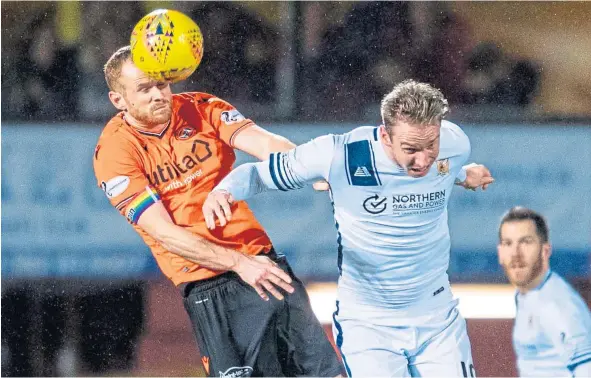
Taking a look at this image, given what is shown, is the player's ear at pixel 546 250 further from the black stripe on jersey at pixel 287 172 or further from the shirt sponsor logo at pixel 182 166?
the shirt sponsor logo at pixel 182 166

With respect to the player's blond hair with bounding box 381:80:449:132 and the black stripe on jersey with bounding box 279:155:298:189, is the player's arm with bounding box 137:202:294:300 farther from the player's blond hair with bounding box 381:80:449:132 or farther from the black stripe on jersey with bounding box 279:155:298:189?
the player's blond hair with bounding box 381:80:449:132

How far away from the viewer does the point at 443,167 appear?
3449mm

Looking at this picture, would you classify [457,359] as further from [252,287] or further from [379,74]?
[379,74]

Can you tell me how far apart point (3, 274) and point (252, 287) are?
1.37 metres

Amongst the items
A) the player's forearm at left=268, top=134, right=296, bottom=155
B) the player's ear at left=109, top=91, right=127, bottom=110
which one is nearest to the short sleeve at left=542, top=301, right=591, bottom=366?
the player's forearm at left=268, top=134, right=296, bottom=155

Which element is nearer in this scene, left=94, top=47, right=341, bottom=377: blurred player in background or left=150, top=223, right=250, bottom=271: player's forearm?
left=150, top=223, right=250, bottom=271: player's forearm

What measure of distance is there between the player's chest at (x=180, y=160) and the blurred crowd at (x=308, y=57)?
1.72ft

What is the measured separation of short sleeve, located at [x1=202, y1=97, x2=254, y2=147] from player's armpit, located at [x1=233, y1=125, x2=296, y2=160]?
0.02 metres

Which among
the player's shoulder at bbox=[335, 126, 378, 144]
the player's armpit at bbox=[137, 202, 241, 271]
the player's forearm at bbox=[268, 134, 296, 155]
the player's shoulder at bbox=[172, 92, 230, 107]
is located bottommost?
the player's armpit at bbox=[137, 202, 241, 271]

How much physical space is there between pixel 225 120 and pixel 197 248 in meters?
0.59

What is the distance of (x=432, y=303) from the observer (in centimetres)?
345

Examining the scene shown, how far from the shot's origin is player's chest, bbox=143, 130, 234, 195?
3715 millimetres

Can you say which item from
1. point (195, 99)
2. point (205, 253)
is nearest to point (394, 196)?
point (205, 253)

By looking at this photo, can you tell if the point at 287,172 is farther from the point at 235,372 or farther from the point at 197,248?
the point at 235,372
